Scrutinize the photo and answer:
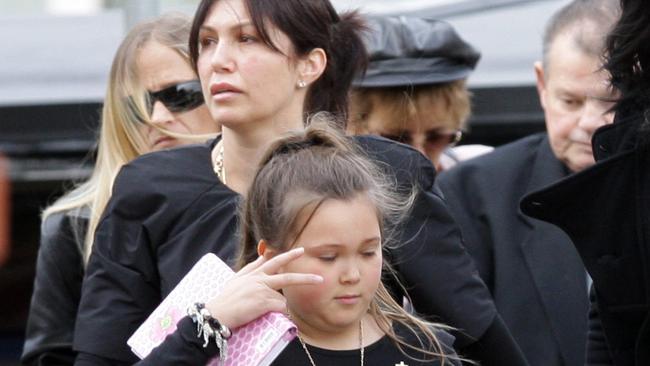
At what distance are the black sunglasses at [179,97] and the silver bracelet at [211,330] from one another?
1.26 metres

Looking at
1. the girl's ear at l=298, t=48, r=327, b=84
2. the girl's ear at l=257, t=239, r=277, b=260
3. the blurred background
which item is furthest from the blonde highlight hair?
the blurred background

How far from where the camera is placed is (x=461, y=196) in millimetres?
4160

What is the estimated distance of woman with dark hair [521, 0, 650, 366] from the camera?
9.64 feet

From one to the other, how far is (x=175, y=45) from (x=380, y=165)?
1052 mm

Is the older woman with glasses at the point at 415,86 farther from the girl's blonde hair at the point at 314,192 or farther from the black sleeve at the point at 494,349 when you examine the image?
the girl's blonde hair at the point at 314,192

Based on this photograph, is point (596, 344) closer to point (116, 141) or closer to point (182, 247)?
point (182, 247)

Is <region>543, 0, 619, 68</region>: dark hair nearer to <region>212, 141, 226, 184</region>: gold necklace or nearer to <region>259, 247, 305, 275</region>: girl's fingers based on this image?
<region>212, 141, 226, 184</region>: gold necklace

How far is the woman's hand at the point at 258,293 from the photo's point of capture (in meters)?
2.64

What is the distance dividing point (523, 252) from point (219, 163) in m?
1.14

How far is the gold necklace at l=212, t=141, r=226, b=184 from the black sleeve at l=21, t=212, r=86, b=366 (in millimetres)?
761

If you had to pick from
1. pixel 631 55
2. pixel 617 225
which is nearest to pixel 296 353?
pixel 617 225

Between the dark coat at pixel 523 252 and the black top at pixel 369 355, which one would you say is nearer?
the black top at pixel 369 355

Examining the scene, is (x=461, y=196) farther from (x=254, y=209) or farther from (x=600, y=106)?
(x=254, y=209)

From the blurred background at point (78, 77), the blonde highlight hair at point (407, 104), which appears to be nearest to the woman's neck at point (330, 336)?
the blonde highlight hair at point (407, 104)
